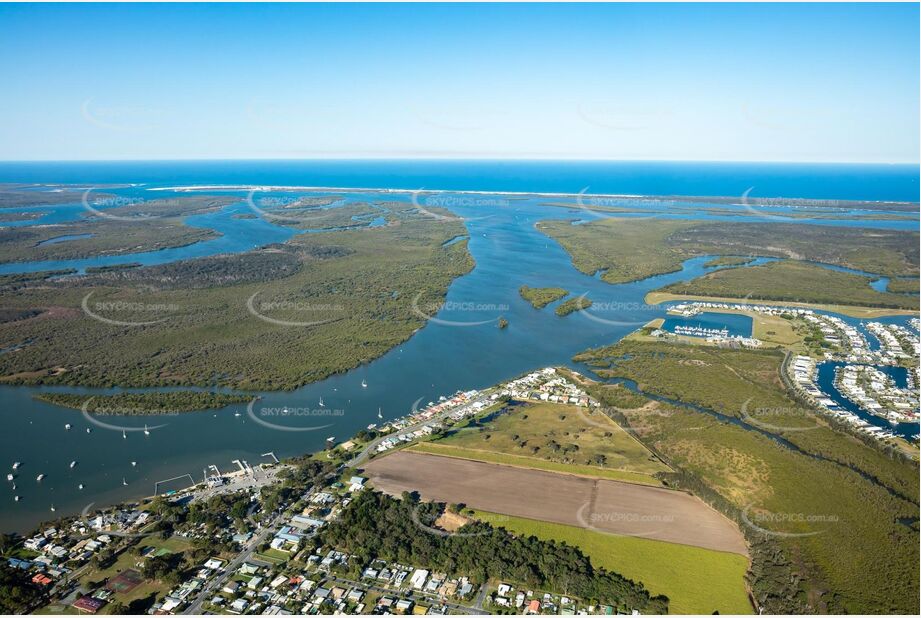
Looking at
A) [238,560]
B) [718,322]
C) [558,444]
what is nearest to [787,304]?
[718,322]

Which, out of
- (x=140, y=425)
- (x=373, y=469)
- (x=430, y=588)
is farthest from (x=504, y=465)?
(x=140, y=425)

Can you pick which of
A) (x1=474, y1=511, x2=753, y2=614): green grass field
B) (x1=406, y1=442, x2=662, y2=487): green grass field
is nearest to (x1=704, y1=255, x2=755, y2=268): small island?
(x1=406, y1=442, x2=662, y2=487): green grass field

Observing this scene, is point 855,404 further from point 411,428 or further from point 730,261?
point 730,261

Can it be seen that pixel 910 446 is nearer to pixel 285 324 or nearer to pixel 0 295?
pixel 285 324

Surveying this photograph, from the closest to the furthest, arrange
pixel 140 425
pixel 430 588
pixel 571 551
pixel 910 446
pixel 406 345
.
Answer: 1. pixel 430 588
2. pixel 571 551
3. pixel 910 446
4. pixel 140 425
5. pixel 406 345

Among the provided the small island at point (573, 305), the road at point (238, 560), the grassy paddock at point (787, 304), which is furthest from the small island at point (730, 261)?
the road at point (238, 560)

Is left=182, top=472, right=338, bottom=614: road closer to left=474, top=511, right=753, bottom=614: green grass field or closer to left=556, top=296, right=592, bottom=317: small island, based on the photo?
left=474, top=511, right=753, bottom=614: green grass field

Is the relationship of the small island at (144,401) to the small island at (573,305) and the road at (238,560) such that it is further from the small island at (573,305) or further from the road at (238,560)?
the small island at (573,305)
